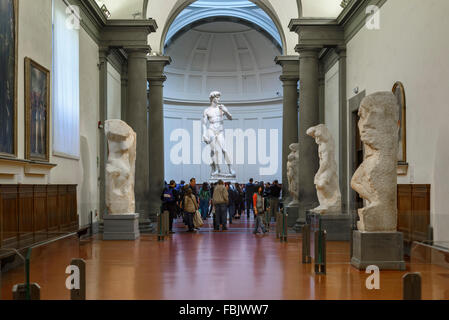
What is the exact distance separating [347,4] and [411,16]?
15.5ft

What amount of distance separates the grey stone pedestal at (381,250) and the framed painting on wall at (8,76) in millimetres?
6660

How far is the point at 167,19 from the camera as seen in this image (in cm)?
2444

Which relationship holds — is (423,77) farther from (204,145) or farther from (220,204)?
(204,145)

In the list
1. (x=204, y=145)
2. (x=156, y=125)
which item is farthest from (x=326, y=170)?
(x=204, y=145)

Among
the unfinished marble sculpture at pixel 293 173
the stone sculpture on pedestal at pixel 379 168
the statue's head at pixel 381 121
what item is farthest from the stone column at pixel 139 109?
the statue's head at pixel 381 121

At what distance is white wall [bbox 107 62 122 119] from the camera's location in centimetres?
2109

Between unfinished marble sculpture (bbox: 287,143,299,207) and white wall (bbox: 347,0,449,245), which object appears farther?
unfinished marble sculpture (bbox: 287,143,299,207)

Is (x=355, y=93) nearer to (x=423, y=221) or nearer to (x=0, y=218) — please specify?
(x=423, y=221)

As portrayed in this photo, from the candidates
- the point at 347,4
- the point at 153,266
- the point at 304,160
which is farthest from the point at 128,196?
the point at 347,4

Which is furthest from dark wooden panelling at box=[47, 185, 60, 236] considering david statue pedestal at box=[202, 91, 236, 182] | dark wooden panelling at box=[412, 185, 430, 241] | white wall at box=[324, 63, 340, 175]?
david statue pedestal at box=[202, 91, 236, 182]

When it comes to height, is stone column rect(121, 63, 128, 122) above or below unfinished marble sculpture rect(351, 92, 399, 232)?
above

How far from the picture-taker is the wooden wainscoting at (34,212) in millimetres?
8567

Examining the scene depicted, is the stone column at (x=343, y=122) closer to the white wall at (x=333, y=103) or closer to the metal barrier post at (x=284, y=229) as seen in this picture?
the white wall at (x=333, y=103)

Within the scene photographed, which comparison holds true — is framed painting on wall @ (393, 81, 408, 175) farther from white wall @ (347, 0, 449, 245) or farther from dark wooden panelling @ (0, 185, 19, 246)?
dark wooden panelling @ (0, 185, 19, 246)
